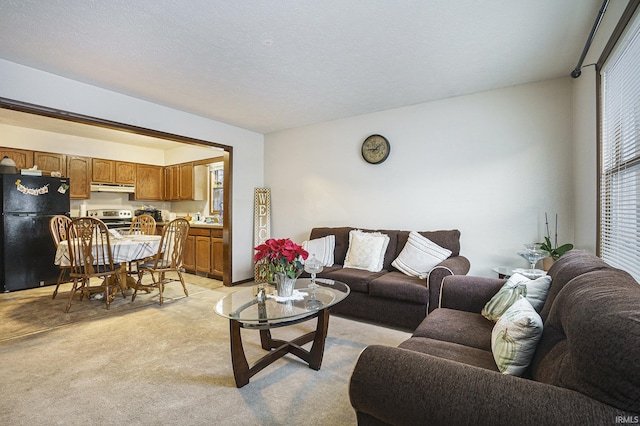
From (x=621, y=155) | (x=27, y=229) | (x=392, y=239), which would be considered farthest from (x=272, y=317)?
(x=27, y=229)

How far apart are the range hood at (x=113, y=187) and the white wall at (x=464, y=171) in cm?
378

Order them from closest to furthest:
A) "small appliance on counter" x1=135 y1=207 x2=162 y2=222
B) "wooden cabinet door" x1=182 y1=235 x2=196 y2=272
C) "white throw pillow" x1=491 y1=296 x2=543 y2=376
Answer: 1. "white throw pillow" x1=491 y1=296 x2=543 y2=376
2. "wooden cabinet door" x1=182 y1=235 x2=196 y2=272
3. "small appliance on counter" x1=135 y1=207 x2=162 y2=222

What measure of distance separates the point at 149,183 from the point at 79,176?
46.9 inches

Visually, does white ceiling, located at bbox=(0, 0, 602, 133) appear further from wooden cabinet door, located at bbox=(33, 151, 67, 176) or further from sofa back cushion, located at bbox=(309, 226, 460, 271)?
wooden cabinet door, located at bbox=(33, 151, 67, 176)

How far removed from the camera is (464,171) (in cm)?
358

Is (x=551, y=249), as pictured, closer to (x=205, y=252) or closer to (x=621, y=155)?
(x=621, y=155)

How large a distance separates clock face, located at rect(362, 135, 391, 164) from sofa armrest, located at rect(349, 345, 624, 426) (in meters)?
3.30

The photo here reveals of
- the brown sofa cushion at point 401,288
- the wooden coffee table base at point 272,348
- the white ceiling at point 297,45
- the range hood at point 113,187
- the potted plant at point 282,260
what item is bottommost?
the wooden coffee table base at point 272,348

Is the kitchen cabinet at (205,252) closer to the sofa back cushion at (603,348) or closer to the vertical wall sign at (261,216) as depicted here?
the vertical wall sign at (261,216)

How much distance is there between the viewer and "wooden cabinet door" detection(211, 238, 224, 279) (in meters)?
5.14

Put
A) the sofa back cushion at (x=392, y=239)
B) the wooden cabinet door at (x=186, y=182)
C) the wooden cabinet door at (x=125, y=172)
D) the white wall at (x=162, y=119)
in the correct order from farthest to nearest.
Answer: the wooden cabinet door at (x=186, y=182) → the wooden cabinet door at (x=125, y=172) → the sofa back cushion at (x=392, y=239) → the white wall at (x=162, y=119)

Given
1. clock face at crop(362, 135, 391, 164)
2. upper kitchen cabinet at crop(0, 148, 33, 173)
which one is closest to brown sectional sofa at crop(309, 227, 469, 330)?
clock face at crop(362, 135, 391, 164)

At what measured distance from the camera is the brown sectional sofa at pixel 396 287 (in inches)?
113

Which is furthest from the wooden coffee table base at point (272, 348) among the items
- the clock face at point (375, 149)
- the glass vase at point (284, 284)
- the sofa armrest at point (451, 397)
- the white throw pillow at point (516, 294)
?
the clock face at point (375, 149)
